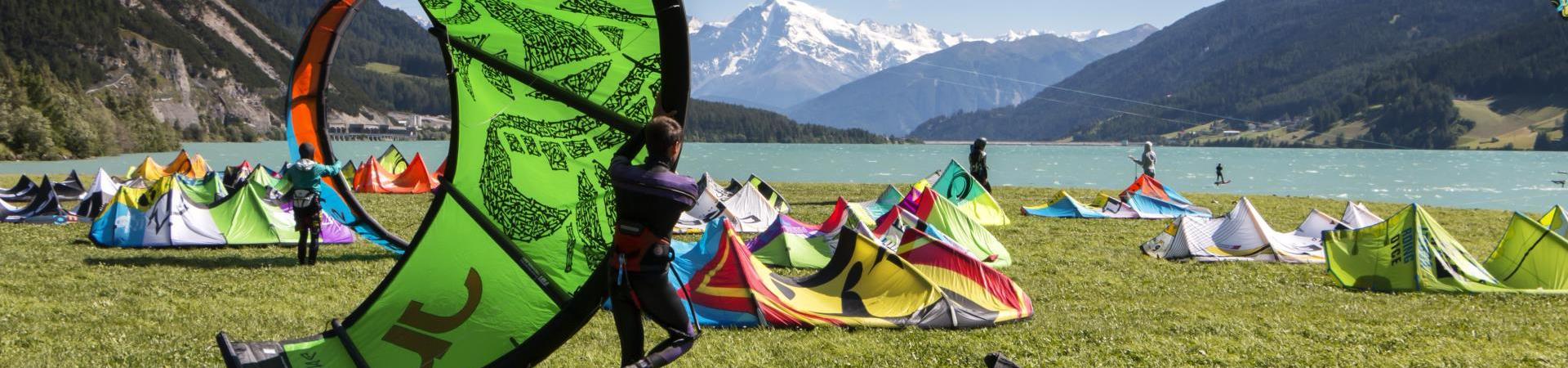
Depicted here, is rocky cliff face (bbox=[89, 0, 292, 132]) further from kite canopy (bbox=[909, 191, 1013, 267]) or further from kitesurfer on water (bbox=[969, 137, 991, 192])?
kite canopy (bbox=[909, 191, 1013, 267])

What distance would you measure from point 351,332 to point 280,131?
20768cm

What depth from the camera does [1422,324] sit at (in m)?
11.1

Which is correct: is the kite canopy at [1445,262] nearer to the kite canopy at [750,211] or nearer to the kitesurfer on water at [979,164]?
the kite canopy at [750,211]

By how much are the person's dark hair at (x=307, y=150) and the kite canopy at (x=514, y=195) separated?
222 inches

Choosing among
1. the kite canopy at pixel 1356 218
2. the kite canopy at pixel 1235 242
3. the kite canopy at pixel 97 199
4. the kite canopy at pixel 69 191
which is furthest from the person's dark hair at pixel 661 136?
the kite canopy at pixel 69 191

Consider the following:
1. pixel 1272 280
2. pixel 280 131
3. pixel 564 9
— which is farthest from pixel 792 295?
pixel 280 131

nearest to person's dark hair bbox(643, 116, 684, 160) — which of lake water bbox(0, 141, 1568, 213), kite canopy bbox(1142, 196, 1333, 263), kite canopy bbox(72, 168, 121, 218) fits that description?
kite canopy bbox(1142, 196, 1333, 263)

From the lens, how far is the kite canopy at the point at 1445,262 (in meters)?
13.3

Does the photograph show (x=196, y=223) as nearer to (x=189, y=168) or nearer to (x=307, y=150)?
(x=307, y=150)

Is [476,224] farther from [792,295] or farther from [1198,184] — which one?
[1198,184]

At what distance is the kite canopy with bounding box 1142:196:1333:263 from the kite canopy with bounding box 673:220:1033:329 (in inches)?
269

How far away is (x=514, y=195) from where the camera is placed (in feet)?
25.8

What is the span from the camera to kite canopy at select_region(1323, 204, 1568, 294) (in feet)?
43.5

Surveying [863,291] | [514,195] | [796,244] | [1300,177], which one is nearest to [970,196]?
[796,244]
